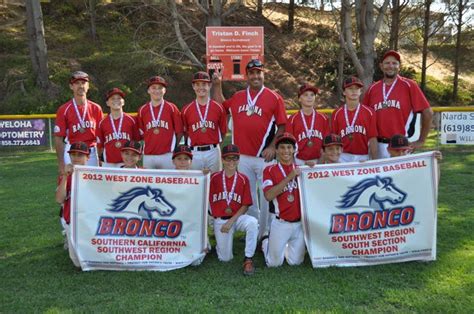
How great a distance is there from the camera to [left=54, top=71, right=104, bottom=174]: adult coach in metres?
6.20

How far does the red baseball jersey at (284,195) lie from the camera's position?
201 inches

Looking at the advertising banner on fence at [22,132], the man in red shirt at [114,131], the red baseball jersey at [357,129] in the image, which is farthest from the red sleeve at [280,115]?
the advertising banner on fence at [22,132]

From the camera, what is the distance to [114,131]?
6.08 m

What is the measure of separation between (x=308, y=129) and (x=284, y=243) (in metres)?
1.49

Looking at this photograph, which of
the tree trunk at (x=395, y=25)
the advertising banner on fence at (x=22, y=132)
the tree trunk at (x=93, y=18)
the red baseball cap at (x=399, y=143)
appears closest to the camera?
the red baseball cap at (x=399, y=143)

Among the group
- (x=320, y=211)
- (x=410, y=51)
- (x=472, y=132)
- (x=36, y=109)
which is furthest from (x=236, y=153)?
(x=410, y=51)

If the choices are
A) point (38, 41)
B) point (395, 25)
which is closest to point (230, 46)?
point (38, 41)

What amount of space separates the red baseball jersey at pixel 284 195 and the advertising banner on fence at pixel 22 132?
11615mm

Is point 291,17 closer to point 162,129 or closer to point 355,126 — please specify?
point 162,129

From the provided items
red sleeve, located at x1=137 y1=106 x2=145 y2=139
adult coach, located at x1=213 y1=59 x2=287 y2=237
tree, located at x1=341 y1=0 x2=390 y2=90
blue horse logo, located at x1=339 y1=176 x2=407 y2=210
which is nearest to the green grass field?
blue horse logo, located at x1=339 y1=176 x2=407 y2=210

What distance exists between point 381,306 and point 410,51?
3588cm

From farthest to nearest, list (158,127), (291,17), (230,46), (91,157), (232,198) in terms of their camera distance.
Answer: (291,17) → (230,46) → (91,157) → (158,127) → (232,198)

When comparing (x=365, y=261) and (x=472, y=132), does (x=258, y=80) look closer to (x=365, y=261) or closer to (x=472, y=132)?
(x=365, y=261)

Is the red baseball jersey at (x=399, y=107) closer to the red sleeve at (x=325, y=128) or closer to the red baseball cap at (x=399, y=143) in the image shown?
the red baseball cap at (x=399, y=143)
